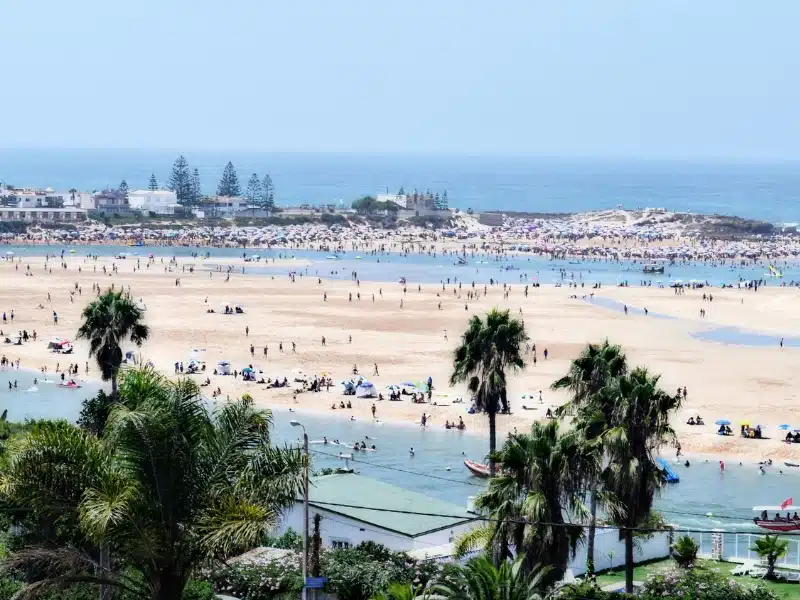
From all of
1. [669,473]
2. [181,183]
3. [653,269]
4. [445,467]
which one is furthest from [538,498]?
[181,183]

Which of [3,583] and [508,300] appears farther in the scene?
[508,300]

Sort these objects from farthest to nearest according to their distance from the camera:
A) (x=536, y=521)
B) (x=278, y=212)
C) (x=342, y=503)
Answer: (x=278, y=212), (x=342, y=503), (x=536, y=521)

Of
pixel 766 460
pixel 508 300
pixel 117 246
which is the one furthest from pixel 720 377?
pixel 117 246

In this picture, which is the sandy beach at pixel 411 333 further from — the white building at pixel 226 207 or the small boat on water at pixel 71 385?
the white building at pixel 226 207

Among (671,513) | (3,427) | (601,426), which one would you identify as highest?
(601,426)

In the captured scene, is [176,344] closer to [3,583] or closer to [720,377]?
[720,377]

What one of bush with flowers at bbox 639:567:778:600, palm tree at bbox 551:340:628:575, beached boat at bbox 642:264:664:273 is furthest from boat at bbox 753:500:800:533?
beached boat at bbox 642:264:664:273

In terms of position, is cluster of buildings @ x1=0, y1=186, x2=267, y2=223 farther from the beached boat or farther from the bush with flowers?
the bush with flowers
